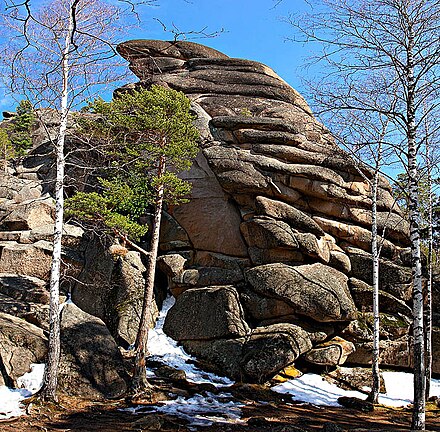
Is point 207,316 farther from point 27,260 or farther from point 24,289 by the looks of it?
point 27,260

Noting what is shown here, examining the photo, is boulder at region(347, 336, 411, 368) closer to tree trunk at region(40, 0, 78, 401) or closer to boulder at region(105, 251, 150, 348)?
boulder at region(105, 251, 150, 348)

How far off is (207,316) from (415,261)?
8984mm

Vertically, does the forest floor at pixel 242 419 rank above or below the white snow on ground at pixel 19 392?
below

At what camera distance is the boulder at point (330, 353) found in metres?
14.8

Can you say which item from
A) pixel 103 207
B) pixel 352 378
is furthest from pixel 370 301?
pixel 103 207

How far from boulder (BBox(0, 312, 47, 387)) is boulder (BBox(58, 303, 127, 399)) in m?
0.66

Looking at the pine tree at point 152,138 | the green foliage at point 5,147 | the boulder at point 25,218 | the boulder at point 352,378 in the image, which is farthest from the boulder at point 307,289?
the green foliage at point 5,147

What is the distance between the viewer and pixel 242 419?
1003 cm

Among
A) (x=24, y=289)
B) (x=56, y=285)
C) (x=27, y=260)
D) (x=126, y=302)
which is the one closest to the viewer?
(x=56, y=285)

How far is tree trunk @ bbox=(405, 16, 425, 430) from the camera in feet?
26.2

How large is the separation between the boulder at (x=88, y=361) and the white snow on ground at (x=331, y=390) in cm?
510

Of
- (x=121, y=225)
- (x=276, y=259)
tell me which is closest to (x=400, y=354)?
(x=276, y=259)

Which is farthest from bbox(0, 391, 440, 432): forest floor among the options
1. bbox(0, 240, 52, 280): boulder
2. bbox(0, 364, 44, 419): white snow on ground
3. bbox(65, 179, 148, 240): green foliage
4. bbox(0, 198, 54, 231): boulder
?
bbox(0, 198, 54, 231): boulder

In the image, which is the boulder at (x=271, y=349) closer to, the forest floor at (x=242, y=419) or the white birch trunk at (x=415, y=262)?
the forest floor at (x=242, y=419)
